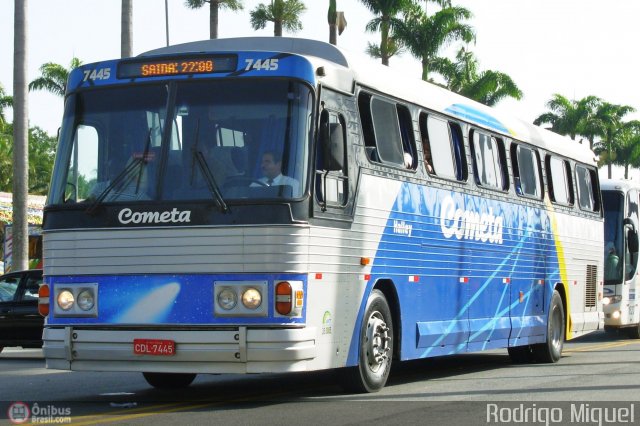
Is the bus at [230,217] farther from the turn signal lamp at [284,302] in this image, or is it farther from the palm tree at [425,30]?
the palm tree at [425,30]

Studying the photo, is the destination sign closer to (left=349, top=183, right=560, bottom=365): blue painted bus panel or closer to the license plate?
the license plate

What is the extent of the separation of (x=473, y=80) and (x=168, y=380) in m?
51.3

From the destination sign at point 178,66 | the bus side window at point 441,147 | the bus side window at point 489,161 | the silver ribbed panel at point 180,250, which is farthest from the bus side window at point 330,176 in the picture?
the bus side window at point 489,161

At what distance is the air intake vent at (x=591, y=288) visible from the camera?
71.4 ft

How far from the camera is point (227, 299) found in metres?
11.2

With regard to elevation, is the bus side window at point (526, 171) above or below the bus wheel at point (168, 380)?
above

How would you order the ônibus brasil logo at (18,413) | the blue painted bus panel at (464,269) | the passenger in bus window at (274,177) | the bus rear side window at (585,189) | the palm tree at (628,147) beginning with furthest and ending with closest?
the palm tree at (628,147) → the bus rear side window at (585,189) → the blue painted bus panel at (464,269) → the passenger in bus window at (274,177) → the ônibus brasil logo at (18,413)

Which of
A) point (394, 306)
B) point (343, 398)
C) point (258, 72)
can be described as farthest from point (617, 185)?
point (258, 72)

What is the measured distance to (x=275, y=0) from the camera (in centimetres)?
4616

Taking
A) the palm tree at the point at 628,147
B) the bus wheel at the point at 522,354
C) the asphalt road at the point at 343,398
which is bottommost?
the bus wheel at the point at 522,354

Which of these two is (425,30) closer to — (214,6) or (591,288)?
(214,6)

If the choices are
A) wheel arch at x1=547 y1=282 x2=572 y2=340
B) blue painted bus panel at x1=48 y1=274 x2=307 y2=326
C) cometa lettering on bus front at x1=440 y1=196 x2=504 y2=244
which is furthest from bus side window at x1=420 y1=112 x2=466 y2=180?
wheel arch at x1=547 y1=282 x2=572 y2=340

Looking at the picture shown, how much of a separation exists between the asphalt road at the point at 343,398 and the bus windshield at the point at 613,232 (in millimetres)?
9623

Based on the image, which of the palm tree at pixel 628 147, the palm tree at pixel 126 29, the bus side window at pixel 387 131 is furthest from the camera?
the palm tree at pixel 628 147
